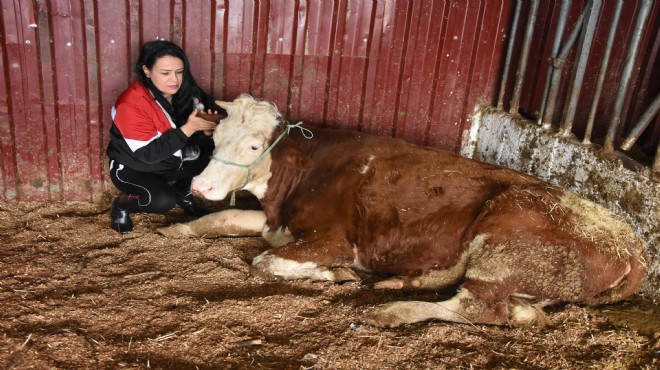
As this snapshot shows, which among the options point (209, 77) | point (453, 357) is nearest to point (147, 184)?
point (209, 77)

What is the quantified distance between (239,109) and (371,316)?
1.84 m

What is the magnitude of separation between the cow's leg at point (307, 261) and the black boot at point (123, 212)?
50.0 inches

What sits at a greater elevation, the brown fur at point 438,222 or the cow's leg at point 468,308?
the brown fur at point 438,222

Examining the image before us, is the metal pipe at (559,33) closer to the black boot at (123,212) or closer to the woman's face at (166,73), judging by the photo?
the woman's face at (166,73)

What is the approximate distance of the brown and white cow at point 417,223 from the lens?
3.67 metres

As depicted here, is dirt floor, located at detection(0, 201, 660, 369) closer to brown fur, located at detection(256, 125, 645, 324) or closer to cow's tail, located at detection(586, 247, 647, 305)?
cow's tail, located at detection(586, 247, 647, 305)

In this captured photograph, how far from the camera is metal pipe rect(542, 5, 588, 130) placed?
16.0 ft

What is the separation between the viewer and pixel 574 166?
4734mm

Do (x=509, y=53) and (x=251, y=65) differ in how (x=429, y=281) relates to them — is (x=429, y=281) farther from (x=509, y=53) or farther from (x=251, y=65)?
(x=509, y=53)

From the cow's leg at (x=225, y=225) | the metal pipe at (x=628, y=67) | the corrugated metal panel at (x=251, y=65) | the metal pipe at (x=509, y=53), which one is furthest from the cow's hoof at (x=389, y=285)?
the metal pipe at (x=509, y=53)

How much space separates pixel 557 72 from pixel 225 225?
130 inches

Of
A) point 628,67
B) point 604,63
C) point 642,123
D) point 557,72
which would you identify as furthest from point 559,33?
point 642,123

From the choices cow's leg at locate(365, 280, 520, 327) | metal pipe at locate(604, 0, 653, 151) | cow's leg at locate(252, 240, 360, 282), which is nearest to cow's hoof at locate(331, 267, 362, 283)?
cow's leg at locate(252, 240, 360, 282)

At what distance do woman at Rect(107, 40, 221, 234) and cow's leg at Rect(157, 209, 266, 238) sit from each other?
27 centimetres
